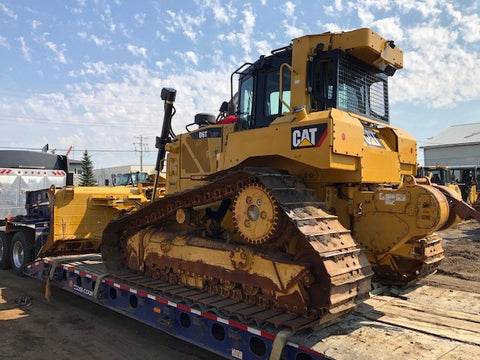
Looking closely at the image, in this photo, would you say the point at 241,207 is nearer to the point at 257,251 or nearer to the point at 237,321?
the point at 257,251

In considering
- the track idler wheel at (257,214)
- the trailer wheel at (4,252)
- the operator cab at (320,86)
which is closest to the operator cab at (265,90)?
the operator cab at (320,86)

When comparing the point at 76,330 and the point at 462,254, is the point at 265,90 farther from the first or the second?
the point at 462,254

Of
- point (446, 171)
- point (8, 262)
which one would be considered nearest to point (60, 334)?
point (8, 262)

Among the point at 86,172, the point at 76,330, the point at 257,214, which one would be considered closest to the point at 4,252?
the point at 76,330

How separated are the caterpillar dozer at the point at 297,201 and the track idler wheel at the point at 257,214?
0.04 ft

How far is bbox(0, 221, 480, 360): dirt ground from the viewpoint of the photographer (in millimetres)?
5445

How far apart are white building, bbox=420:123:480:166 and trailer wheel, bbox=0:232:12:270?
148ft

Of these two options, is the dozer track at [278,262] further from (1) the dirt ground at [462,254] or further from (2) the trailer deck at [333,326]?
(1) the dirt ground at [462,254]

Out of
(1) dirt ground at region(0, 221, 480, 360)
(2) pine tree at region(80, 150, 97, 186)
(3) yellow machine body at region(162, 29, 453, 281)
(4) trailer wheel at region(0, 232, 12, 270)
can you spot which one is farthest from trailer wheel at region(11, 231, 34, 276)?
(2) pine tree at region(80, 150, 97, 186)

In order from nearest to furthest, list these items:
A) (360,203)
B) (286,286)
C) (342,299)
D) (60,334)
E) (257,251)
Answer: (342,299) < (286,286) < (257,251) < (360,203) < (60,334)

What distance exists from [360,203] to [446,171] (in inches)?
853

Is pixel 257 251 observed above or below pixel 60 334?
above

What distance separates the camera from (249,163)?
205 inches

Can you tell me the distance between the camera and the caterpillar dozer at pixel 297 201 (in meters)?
4.14
